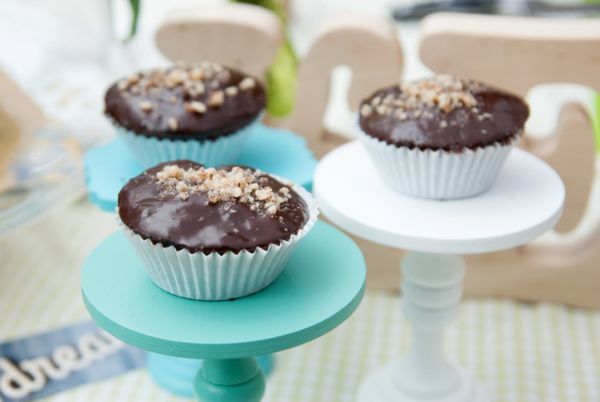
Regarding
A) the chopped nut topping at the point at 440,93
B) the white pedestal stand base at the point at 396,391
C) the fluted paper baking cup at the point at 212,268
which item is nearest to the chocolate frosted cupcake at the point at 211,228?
the fluted paper baking cup at the point at 212,268

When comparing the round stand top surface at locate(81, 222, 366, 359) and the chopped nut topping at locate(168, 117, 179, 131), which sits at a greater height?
the chopped nut topping at locate(168, 117, 179, 131)

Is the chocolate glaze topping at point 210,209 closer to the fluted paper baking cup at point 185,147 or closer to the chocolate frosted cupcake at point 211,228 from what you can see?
the chocolate frosted cupcake at point 211,228

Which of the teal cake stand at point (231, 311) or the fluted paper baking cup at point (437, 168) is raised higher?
the fluted paper baking cup at point (437, 168)

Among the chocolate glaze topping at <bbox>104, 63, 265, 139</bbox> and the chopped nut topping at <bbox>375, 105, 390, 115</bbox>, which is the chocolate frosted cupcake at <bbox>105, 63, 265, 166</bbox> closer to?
the chocolate glaze topping at <bbox>104, 63, 265, 139</bbox>

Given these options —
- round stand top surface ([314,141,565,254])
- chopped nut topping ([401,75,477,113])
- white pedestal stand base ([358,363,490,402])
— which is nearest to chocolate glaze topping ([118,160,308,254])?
round stand top surface ([314,141,565,254])

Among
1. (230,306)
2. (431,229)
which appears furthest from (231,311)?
(431,229)

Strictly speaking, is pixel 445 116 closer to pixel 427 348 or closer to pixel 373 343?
pixel 427 348

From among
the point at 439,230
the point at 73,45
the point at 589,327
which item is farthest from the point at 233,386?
the point at 73,45
